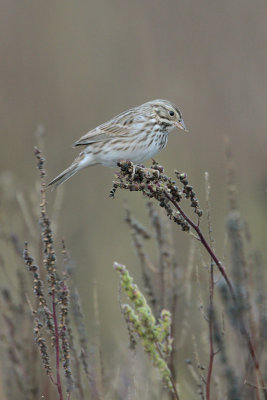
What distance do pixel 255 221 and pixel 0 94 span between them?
297cm

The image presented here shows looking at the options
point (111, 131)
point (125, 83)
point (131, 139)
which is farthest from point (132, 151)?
point (125, 83)

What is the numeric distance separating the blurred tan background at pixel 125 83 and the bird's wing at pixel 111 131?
1.53 m

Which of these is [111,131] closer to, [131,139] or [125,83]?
[131,139]

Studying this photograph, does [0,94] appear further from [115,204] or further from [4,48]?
[115,204]

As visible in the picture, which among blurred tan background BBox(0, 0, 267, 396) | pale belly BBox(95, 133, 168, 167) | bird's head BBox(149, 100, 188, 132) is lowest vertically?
pale belly BBox(95, 133, 168, 167)

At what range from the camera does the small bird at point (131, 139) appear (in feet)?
12.0

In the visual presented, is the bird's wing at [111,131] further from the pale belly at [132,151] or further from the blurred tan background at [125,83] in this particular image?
the blurred tan background at [125,83]

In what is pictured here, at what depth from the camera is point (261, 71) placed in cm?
649

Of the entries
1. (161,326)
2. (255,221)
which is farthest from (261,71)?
(161,326)

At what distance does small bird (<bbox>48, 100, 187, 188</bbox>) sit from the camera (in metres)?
3.66

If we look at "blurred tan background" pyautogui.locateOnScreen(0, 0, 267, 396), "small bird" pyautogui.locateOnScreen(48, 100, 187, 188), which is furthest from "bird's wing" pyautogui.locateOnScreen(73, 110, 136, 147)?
"blurred tan background" pyautogui.locateOnScreen(0, 0, 267, 396)

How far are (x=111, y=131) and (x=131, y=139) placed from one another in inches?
7.8

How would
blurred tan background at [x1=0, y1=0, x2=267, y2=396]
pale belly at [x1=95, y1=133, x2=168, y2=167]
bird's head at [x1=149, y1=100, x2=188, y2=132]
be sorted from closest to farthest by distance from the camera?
1. pale belly at [x1=95, y1=133, x2=168, y2=167]
2. bird's head at [x1=149, y1=100, x2=188, y2=132]
3. blurred tan background at [x1=0, y1=0, x2=267, y2=396]

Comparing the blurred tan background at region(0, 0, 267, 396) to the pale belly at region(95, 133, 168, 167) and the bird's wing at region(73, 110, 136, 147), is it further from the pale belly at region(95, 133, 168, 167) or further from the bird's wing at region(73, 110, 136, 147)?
the pale belly at region(95, 133, 168, 167)
